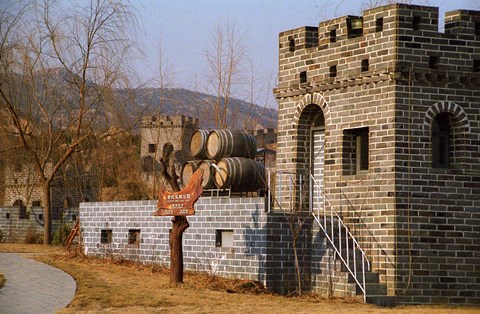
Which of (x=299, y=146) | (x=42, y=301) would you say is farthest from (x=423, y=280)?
(x=42, y=301)

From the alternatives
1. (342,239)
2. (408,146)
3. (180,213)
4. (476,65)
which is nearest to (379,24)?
(476,65)

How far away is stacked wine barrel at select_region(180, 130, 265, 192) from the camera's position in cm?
2495

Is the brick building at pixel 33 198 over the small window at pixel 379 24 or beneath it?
beneath

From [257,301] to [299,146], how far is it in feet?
18.3

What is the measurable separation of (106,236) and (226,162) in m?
5.35

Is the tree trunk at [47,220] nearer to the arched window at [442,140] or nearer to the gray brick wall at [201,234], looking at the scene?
the gray brick wall at [201,234]

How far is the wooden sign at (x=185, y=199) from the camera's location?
69.2ft

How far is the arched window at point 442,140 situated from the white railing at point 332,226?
2.56 metres

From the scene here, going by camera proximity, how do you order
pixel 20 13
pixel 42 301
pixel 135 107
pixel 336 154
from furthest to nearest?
pixel 135 107 < pixel 20 13 < pixel 336 154 < pixel 42 301

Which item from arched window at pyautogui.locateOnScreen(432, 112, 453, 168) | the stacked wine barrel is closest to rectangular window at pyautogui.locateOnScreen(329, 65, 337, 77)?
arched window at pyautogui.locateOnScreen(432, 112, 453, 168)

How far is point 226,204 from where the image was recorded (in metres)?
23.1

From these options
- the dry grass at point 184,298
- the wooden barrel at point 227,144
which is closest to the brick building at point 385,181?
the dry grass at point 184,298

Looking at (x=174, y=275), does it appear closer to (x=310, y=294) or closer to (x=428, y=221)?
(x=310, y=294)

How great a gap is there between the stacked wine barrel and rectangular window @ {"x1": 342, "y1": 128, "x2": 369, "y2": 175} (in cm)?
277
